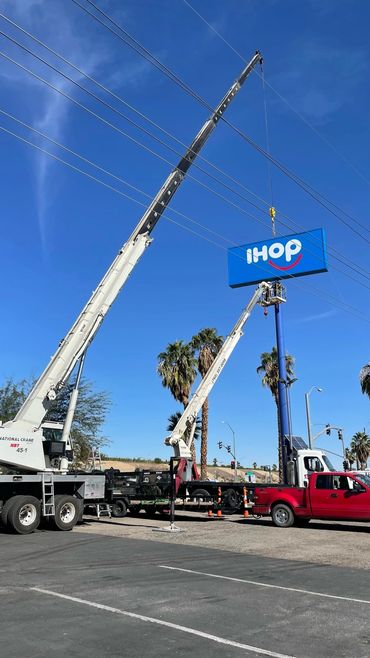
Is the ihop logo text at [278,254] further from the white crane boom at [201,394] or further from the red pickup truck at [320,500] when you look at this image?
the red pickup truck at [320,500]

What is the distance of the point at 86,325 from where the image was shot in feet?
61.6

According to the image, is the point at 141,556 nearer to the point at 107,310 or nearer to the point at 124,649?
the point at 124,649

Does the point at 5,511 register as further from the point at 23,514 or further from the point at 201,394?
the point at 201,394

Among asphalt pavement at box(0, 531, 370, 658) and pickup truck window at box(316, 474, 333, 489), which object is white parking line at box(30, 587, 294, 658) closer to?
asphalt pavement at box(0, 531, 370, 658)

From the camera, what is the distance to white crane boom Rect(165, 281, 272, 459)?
85.5ft

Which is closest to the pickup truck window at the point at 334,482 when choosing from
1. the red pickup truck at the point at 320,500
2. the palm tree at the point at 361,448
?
the red pickup truck at the point at 320,500

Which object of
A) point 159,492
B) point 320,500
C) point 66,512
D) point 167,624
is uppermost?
point 159,492

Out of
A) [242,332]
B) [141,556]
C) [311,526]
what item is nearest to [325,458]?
[311,526]

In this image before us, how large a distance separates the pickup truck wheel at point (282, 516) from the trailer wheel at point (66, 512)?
674cm

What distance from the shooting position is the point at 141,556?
1187cm

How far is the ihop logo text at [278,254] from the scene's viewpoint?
3831 cm

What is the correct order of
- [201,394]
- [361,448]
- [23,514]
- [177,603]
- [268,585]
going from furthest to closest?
[361,448] → [201,394] → [23,514] → [268,585] → [177,603]

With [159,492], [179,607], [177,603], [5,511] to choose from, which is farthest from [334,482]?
[179,607]

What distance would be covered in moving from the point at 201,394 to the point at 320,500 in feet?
36.4
